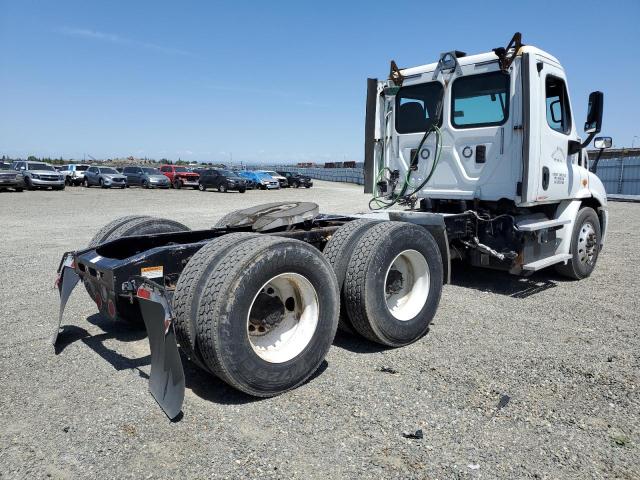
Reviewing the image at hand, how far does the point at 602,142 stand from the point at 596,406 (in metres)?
4.60

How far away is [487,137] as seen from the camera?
5.93 meters

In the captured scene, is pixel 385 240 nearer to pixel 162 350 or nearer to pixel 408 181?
pixel 162 350

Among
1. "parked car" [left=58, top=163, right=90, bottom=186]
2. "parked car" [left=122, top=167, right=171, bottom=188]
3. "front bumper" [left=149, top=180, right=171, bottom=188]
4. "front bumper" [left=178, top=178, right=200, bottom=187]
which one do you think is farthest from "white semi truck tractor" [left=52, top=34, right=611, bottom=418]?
"parked car" [left=58, top=163, right=90, bottom=186]

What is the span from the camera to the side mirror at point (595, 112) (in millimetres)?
6270

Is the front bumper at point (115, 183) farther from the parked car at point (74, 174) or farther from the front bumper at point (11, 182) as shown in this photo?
the front bumper at point (11, 182)

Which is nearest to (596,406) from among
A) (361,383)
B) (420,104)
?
(361,383)

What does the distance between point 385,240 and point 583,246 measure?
4219 millimetres

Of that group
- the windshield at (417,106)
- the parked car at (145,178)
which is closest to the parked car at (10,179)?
the parked car at (145,178)

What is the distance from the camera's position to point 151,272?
357 cm

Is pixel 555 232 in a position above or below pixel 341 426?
above

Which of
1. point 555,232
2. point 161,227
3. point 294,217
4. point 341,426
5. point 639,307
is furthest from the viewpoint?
point 555,232

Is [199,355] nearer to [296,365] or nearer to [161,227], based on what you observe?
[296,365]

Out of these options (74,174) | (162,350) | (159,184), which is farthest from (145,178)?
(162,350)

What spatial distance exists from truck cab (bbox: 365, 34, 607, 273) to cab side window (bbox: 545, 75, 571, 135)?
0.04 feet
